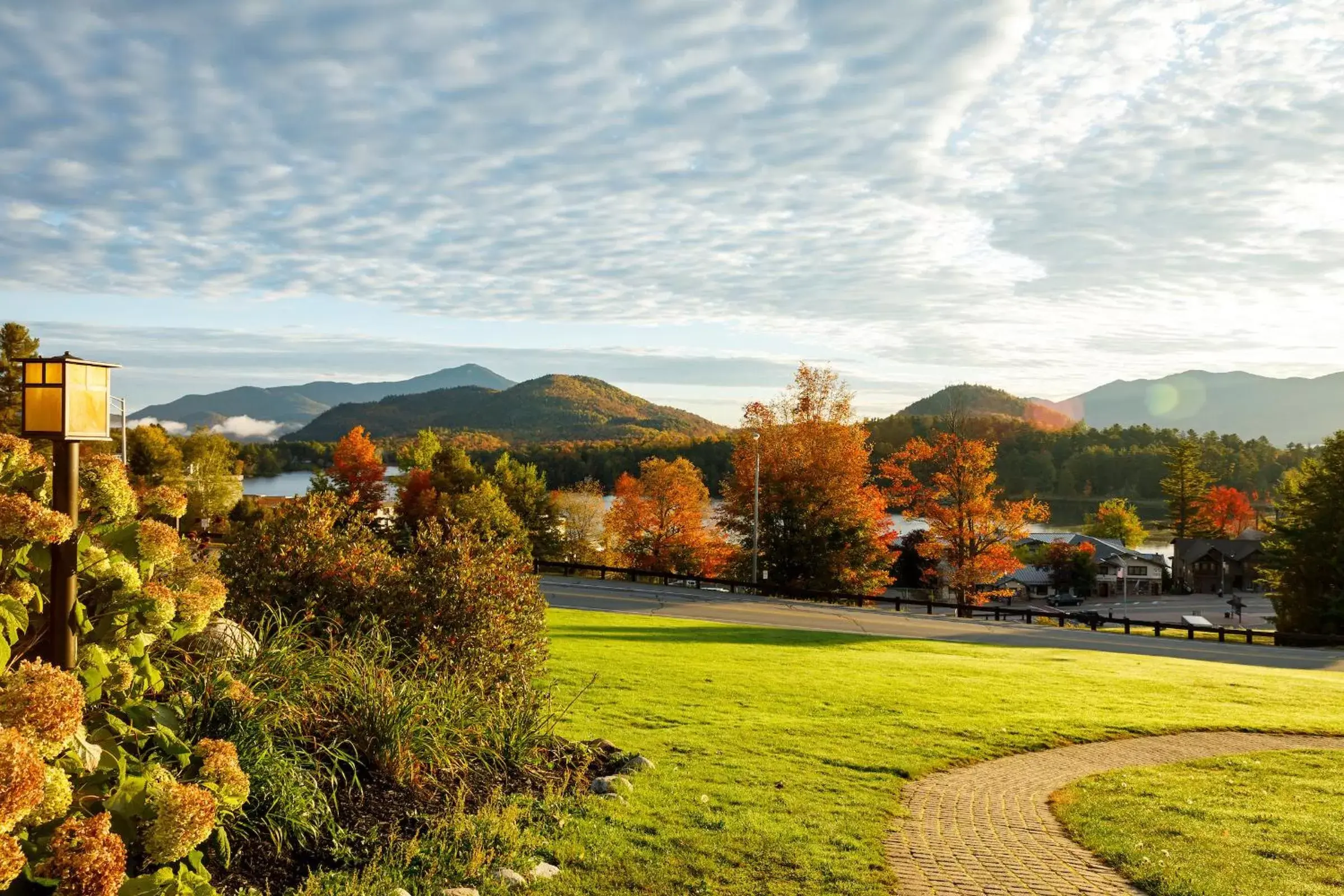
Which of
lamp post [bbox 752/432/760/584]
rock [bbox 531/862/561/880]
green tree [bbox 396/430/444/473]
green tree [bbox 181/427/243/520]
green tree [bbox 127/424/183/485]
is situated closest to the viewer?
rock [bbox 531/862/561/880]

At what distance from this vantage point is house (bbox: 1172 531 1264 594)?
7944 centimetres

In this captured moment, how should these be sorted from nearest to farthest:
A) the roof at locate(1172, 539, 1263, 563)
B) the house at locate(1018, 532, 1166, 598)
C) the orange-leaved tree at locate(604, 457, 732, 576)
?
the orange-leaved tree at locate(604, 457, 732, 576)
the house at locate(1018, 532, 1166, 598)
the roof at locate(1172, 539, 1263, 563)

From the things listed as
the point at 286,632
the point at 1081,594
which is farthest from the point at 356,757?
the point at 1081,594

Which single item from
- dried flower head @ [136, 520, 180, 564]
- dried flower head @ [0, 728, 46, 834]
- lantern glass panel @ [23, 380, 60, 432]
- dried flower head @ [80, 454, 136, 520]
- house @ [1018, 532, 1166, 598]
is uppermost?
lantern glass panel @ [23, 380, 60, 432]

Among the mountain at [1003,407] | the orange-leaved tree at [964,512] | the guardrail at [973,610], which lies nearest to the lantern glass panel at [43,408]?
the guardrail at [973,610]

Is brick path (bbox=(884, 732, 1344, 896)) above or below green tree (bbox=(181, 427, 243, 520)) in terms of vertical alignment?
below

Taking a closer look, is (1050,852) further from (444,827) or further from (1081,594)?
(1081,594)

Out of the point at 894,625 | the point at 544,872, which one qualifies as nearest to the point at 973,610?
the point at 894,625

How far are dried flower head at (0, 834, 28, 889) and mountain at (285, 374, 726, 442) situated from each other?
119 m

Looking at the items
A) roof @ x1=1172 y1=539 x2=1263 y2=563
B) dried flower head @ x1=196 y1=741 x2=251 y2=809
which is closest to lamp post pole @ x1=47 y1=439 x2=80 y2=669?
dried flower head @ x1=196 y1=741 x2=251 y2=809

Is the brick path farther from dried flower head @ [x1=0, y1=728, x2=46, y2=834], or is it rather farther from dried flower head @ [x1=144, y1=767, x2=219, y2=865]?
dried flower head @ [x1=0, y1=728, x2=46, y2=834]

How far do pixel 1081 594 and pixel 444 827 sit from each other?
3132 inches

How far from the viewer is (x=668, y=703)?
11625 mm

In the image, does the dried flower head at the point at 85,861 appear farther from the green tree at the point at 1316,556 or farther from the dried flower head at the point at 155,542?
the green tree at the point at 1316,556
